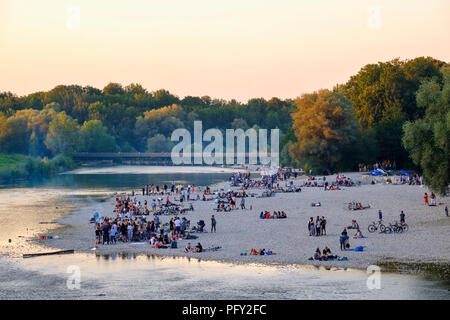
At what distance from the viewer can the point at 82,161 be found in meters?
143

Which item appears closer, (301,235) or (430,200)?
(301,235)

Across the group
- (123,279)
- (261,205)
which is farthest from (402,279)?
(261,205)

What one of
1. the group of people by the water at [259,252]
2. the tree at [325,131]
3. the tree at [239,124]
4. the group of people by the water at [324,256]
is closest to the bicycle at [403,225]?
the group of people by the water at [324,256]

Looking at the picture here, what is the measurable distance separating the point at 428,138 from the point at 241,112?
157 metres

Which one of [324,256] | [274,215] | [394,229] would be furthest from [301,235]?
[274,215]

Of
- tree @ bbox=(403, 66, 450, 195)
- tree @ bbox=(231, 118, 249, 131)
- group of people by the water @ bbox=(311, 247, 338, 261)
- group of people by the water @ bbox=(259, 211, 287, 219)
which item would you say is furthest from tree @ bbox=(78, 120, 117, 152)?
group of people by the water @ bbox=(311, 247, 338, 261)

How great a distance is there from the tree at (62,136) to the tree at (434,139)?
4123 inches

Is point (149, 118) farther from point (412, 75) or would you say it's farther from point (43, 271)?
point (43, 271)

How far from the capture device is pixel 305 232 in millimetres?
36469

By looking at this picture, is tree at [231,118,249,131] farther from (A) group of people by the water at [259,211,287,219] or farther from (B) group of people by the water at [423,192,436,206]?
(A) group of people by the water at [259,211,287,219]

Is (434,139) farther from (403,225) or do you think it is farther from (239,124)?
(239,124)

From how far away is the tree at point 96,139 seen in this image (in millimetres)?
147125

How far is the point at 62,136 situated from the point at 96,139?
1558 cm

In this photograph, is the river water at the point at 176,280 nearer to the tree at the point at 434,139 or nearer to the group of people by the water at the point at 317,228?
the group of people by the water at the point at 317,228
